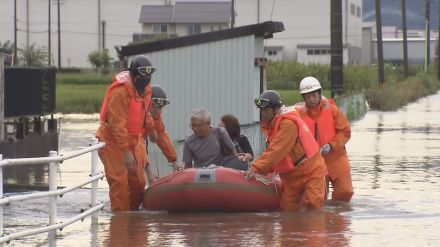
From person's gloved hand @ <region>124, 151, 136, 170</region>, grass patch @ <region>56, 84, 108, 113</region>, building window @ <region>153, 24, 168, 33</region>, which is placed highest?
building window @ <region>153, 24, 168, 33</region>

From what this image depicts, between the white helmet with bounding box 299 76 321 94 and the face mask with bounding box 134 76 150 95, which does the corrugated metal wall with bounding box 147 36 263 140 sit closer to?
the white helmet with bounding box 299 76 321 94

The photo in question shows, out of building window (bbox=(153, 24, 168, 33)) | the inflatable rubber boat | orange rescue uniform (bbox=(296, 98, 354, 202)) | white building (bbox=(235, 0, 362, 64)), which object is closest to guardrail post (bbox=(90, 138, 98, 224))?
the inflatable rubber boat

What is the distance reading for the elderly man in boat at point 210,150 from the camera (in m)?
14.4

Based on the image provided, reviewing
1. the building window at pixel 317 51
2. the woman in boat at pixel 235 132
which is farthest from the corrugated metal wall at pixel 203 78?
the building window at pixel 317 51

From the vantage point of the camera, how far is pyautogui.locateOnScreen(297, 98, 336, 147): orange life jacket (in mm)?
14586

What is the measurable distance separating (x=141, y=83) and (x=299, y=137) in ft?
6.33

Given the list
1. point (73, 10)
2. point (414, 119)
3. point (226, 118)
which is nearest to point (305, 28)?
point (73, 10)

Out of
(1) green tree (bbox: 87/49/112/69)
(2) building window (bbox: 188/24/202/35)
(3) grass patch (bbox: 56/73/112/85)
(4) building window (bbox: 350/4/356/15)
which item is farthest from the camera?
(4) building window (bbox: 350/4/356/15)

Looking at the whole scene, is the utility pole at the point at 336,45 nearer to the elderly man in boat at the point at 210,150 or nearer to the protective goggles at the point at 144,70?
the elderly man in boat at the point at 210,150

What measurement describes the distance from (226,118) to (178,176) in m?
1.90

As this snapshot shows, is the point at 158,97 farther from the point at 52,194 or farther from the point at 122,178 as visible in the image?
the point at 52,194

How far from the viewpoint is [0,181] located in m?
9.63

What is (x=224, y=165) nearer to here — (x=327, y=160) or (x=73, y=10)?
(x=327, y=160)

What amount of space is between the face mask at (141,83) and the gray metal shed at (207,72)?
9.26 m
